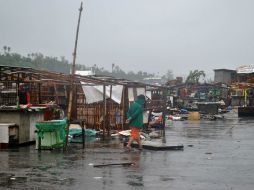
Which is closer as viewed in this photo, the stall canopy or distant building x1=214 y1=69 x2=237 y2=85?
the stall canopy

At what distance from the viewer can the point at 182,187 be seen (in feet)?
29.6

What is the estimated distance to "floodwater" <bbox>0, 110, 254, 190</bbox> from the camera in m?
9.28

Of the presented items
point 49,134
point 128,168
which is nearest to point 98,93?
point 49,134

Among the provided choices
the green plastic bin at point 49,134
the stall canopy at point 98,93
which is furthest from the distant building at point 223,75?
the green plastic bin at point 49,134

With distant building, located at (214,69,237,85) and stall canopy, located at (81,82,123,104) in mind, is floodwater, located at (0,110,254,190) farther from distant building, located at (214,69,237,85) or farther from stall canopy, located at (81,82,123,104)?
distant building, located at (214,69,237,85)

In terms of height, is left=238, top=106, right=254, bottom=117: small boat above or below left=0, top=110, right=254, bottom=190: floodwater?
above

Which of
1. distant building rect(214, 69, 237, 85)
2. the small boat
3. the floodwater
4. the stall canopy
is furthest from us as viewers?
distant building rect(214, 69, 237, 85)

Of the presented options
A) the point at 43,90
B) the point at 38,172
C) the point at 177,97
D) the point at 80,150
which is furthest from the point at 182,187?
the point at 177,97

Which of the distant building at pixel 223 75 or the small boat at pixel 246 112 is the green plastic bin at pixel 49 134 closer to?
the small boat at pixel 246 112

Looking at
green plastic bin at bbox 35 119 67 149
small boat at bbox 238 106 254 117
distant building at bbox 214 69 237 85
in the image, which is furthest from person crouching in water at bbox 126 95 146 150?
distant building at bbox 214 69 237 85

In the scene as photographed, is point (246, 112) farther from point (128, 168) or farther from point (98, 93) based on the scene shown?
point (128, 168)

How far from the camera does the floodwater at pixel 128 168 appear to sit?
9.28m

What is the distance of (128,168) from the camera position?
444 inches

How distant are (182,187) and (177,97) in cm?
4025
